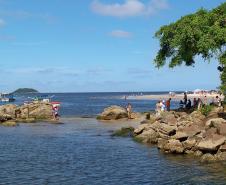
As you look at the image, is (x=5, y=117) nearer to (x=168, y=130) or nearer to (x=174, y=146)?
(x=168, y=130)

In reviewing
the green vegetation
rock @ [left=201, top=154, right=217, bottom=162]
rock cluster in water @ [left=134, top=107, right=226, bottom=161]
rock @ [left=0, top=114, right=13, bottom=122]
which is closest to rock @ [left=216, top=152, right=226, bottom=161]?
rock cluster in water @ [left=134, top=107, right=226, bottom=161]

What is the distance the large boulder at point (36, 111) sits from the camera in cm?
7581

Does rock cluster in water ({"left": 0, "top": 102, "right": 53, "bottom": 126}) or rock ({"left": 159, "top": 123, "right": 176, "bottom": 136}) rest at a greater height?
rock cluster in water ({"left": 0, "top": 102, "right": 53, "bottom": 126})

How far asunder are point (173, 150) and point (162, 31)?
22.9m

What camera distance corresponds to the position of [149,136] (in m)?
46.5

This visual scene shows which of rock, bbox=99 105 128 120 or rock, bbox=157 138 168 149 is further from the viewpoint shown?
rock, bbox=99 105 128 120

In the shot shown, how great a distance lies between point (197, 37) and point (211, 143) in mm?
18789

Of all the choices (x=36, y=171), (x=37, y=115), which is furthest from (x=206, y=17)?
(x=37, y=115)

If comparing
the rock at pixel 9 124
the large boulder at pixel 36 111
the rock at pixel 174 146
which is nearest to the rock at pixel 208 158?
the rock at pixel 174 146

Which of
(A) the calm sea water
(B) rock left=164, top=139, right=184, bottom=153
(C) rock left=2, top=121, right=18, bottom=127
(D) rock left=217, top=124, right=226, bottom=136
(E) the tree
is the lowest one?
(A) the calm sea water

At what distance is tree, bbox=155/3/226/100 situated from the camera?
49400 millimetres

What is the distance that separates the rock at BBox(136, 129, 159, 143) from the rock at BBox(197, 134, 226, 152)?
9.21 metres

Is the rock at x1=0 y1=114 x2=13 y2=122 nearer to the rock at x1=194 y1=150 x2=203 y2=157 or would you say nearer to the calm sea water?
the calm sea water

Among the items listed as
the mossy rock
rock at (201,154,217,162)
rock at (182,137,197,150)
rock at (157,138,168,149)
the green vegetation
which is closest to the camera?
rock at (201,154,217,162)
